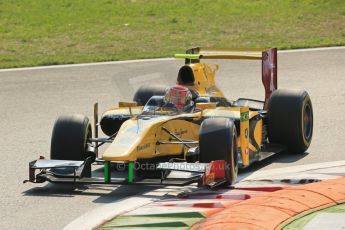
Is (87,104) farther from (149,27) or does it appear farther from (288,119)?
(149,27)

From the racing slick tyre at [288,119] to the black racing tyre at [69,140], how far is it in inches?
101

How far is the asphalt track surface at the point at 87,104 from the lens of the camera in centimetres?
1000

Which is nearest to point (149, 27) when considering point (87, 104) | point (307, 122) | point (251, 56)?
point (87, 104)

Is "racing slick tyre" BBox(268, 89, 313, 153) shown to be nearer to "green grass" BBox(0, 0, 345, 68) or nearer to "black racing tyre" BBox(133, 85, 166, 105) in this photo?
"black racing tyre" BBox(133, 85, 166, 105)

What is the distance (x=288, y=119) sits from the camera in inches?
484

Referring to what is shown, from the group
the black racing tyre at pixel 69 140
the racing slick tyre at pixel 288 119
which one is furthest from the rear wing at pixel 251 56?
the black racing tyre at pixel 69 140

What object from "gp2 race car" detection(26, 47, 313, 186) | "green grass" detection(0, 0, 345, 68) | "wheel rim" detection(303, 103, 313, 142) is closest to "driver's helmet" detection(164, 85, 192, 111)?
"gp2 race car" detection(26, 47, 313, 186)

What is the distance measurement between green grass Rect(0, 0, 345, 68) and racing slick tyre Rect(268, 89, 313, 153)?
8153 mm

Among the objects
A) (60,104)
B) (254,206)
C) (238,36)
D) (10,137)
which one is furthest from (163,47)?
(254,206)

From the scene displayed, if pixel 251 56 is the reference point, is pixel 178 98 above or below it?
below

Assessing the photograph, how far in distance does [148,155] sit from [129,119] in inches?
29.0

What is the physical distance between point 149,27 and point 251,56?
10796 mm

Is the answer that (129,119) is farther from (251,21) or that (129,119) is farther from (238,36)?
(251,21)

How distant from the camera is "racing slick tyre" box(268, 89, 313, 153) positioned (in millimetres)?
12289
